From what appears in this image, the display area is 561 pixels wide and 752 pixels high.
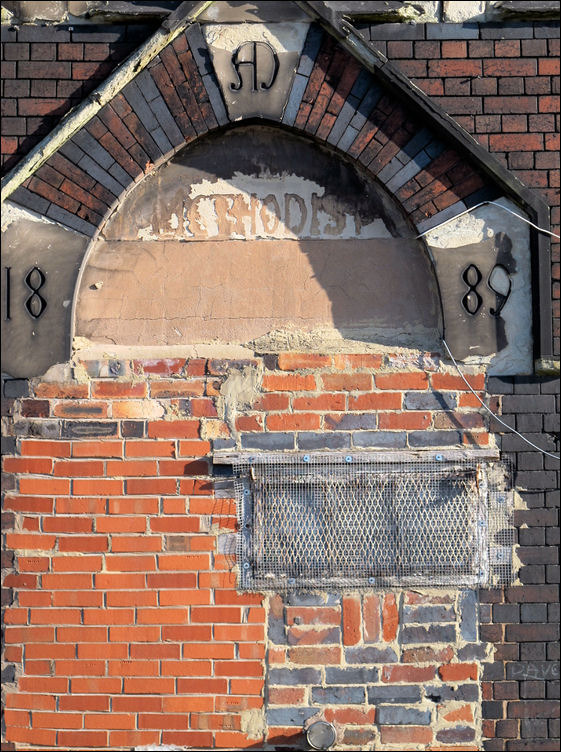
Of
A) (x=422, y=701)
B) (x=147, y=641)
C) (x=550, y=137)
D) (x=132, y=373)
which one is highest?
(x=550, y=137)

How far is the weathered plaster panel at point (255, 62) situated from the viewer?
3.64m

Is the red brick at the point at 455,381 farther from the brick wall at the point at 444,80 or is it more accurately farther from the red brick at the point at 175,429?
the red brick at the point at 175,429

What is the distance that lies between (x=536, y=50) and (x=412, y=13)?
0.59 m

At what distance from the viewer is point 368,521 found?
360cm

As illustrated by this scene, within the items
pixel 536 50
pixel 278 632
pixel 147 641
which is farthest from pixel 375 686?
pixel 536 50

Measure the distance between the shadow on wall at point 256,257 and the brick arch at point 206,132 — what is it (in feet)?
0.43

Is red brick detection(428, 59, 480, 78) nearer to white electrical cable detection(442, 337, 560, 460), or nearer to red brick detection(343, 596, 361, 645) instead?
white electrical cable detection(442, 337, 560, 460)

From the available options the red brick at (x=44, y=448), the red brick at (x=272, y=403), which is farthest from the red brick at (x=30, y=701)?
the red brick at (x=272, y=403)

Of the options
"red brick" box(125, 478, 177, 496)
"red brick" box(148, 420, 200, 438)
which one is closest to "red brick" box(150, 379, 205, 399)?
"red brick" box(148, 420, 200, 438)

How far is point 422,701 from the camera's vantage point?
3.54 meters

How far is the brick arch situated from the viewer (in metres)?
3.62

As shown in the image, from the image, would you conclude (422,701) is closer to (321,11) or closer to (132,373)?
(132,373)

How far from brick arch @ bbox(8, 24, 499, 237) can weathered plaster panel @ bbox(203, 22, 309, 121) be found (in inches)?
1.7

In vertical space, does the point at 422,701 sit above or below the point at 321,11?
below
